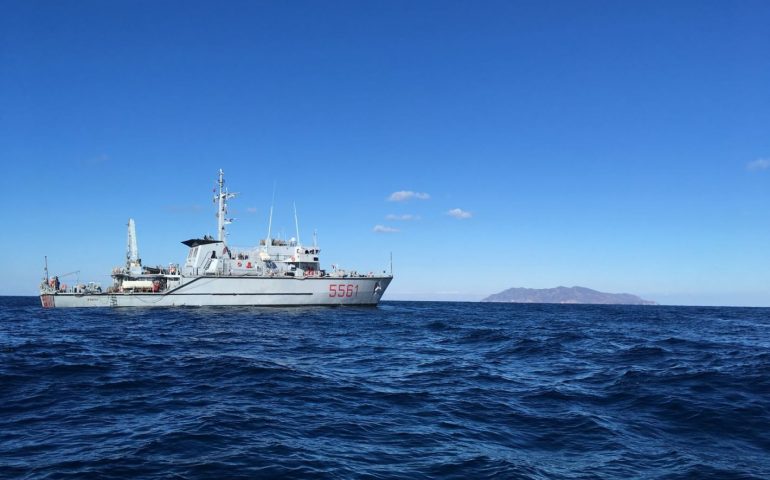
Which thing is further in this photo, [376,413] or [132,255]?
[132,255]

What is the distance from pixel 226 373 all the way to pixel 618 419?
12456mm

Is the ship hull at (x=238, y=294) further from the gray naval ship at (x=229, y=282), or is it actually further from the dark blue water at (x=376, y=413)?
the dark blue water at (x=376, y=413)

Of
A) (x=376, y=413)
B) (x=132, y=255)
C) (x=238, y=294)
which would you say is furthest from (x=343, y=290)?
(x=376, y=413)

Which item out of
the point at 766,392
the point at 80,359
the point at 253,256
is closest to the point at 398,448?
the point at 766,392

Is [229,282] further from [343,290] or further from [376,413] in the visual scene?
[376,413]

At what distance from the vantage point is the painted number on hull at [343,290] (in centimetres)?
5628

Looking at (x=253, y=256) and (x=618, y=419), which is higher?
(x=253, y=256)

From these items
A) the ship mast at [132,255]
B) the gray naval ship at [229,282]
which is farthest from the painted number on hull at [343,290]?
the ship mast at [132,255]

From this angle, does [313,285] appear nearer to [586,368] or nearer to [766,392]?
[586,368]

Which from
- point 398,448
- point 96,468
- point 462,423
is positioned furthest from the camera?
point 462,423

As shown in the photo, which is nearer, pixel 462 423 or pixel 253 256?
pixel 462 423

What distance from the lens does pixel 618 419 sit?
11.6 m

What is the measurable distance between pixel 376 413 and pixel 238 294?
1782 inches

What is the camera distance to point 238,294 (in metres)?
53.8
